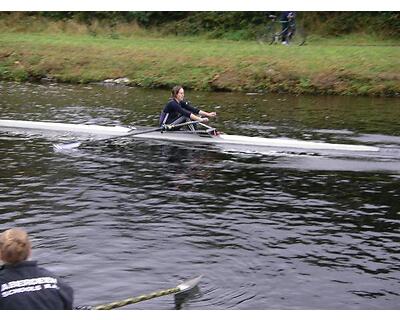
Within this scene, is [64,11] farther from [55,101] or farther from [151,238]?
[151,238]

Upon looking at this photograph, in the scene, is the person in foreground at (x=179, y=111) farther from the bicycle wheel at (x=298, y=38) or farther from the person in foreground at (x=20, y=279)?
the bicycle wheel at (x=298, y=38)

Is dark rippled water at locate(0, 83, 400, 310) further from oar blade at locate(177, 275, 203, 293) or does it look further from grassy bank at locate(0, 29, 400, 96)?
grassy bank at locate(0, 29, 400, 96)

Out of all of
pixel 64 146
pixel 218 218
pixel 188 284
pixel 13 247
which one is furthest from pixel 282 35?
pixel 13 247

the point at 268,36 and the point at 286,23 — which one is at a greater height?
the point at 286,23

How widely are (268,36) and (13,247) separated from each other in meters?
37.1

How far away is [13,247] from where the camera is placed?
6520mm

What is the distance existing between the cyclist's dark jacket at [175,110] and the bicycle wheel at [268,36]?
21.0 m

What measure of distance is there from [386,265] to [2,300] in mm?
7446

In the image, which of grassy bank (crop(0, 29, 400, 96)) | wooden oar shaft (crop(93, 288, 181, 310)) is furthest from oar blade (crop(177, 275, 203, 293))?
grassy bank (crop(0, 29, 400, 96))

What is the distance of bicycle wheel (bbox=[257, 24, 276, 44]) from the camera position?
41656mm

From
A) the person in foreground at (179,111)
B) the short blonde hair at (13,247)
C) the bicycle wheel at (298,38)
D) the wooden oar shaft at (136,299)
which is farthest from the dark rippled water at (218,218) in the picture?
the bicycle wheel at (298,38)

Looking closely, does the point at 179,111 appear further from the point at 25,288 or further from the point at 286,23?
the point at 286,23
